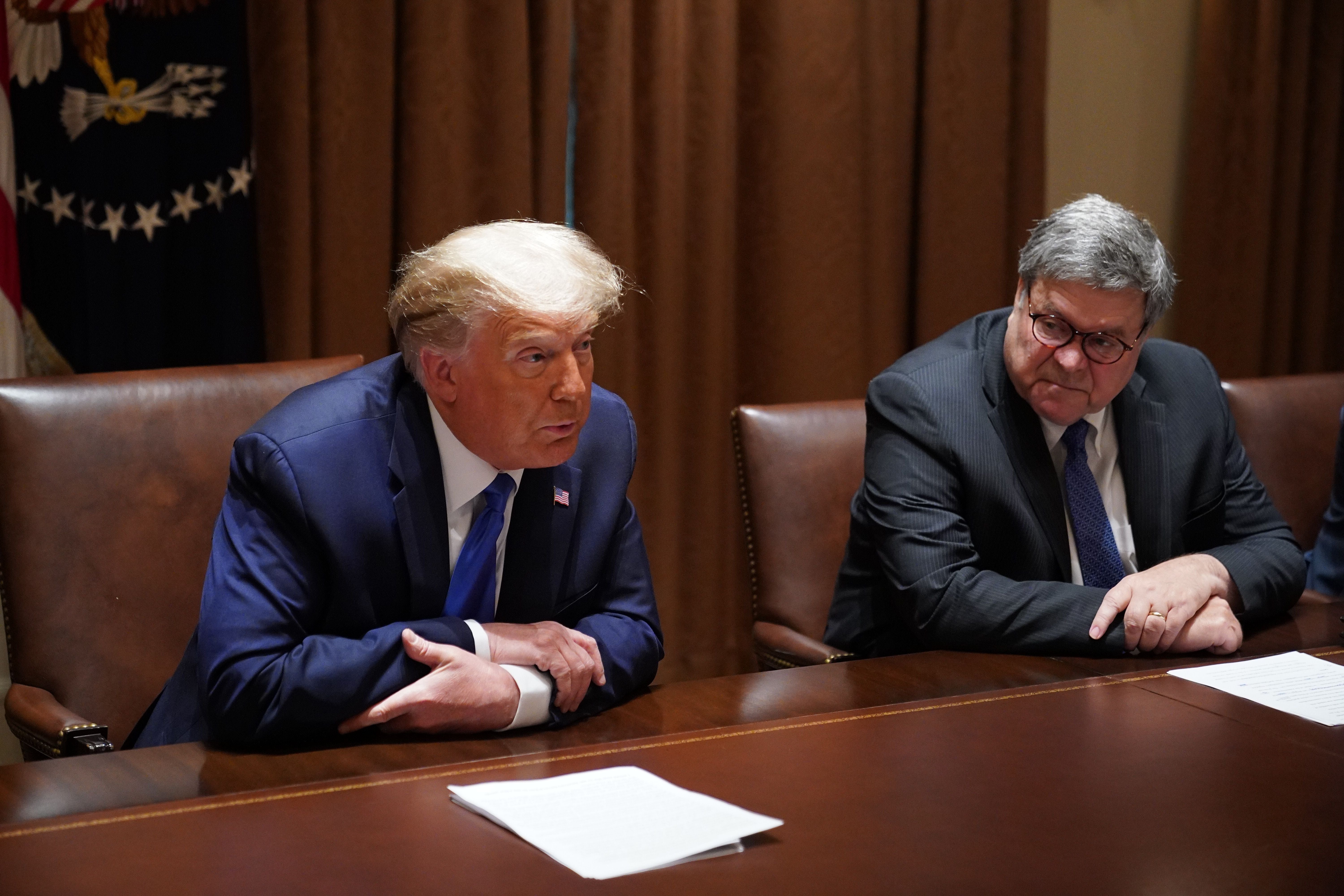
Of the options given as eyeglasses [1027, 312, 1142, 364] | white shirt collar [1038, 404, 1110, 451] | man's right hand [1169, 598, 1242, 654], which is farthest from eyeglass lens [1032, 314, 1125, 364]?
man's right hand [1169, 598, 1242, 654]

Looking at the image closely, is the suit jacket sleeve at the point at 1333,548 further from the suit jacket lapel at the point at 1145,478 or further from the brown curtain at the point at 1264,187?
the brown curtain at the point at 1264,187

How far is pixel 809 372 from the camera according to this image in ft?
12.6

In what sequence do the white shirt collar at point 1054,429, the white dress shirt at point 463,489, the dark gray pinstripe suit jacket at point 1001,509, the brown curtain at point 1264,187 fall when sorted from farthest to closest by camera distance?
the brown curtain at point 1264,187 → the white shirt collar at point 1054,429 → the dark gray pinstripe suit jacket at point 1001,509 → the white dress shirt at point 463,489

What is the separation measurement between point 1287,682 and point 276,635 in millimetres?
1374

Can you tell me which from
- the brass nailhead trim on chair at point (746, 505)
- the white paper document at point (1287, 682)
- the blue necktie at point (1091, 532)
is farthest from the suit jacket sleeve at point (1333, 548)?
the brass nailhead trim on chair at point (746, 505)

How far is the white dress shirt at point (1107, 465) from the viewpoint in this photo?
2438mm

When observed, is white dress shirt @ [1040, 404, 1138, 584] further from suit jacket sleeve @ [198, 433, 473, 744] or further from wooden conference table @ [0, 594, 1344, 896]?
suit jacket sleeve @ [198, 433, 473, 744]

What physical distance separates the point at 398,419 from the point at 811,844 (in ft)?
3.06

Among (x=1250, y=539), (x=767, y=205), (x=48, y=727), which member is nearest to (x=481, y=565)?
(x=48, y=727)

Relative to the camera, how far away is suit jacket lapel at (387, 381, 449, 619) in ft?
6.11

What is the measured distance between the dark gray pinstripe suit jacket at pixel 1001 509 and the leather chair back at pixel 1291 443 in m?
0.47

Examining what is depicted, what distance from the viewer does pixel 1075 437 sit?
7.97 feet

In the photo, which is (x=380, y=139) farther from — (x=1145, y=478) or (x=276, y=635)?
(x=1145, y=478)

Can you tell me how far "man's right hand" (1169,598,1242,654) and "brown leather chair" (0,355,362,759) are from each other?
1543mm
